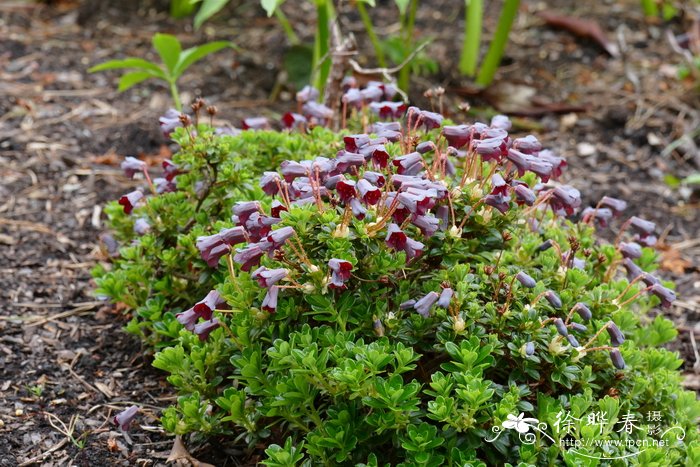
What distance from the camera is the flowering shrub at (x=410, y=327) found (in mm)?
1702

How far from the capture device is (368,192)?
174 centimetres

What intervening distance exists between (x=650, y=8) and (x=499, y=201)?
3.33 metres

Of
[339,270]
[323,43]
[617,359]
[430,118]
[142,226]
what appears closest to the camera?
[339,270]

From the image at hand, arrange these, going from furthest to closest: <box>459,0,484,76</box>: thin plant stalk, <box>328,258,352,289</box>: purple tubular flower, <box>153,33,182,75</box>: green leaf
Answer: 1. <box>459,0,484,76</box>: thin plant stalk
2. <box>153,33,182,75</box>: green leaf
3. <box>328,258,352,289</box>: purple tubular flower

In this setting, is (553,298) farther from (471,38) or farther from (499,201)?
(471,38)

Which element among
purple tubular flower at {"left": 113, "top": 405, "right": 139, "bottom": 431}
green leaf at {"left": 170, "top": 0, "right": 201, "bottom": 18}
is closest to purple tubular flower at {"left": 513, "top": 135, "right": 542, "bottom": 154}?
purple tubular flower at {"left": 113, "top": 405, "right": 139, "bottom": 431}

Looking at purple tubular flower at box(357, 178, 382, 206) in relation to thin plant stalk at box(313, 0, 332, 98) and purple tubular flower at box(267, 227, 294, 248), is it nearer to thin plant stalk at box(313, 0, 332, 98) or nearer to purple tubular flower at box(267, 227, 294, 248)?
purple tubular flower at box(267, 227, 294, 248)

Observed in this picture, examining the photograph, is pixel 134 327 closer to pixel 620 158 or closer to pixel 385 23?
pixel 620 158

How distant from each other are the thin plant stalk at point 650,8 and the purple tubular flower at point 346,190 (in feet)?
11.6

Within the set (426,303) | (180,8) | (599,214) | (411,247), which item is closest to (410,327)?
(426,303)

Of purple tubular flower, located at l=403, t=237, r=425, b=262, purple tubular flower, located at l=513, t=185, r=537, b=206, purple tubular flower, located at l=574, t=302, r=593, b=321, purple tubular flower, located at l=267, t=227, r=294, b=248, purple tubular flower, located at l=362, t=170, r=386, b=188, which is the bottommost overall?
purple tubular flower, located at l=574, t=302, r=593, b=321

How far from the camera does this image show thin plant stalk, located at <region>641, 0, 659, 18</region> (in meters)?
4.64

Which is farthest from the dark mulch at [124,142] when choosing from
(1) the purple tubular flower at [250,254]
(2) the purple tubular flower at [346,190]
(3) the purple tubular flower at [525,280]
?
(3) the purple tubular flower at [525,280]

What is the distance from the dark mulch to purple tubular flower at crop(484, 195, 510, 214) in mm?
949
